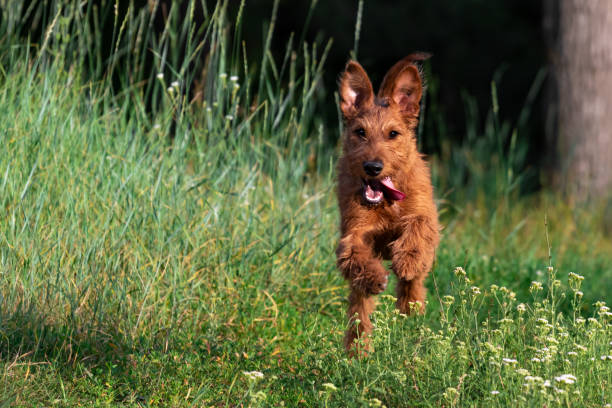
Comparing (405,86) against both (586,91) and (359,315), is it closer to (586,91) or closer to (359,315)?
(359,315)

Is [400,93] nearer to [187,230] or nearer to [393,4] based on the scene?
[187,230]

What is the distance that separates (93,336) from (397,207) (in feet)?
6.41

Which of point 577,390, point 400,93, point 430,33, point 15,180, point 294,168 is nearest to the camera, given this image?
point 577,390

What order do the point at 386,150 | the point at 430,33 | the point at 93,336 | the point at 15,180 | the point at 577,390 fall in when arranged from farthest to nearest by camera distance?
the point at 430,33, the point at 15,180, the point at 93,336, the point at 386,150, the point at 577,390

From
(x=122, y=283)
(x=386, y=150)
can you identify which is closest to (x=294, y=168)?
(x=122, y=283)

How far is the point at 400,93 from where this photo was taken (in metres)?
4.49

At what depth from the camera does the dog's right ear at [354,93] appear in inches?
175

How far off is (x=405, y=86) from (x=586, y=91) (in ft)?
20.7

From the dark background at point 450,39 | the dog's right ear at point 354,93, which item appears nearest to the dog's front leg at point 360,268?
the dog's right ear at point 354,93

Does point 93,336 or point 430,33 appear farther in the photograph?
→ point 430,33

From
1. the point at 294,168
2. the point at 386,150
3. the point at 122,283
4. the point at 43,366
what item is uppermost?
the point at 386,150

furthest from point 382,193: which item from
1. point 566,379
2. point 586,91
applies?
point 586,91

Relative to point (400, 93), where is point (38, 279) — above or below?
below

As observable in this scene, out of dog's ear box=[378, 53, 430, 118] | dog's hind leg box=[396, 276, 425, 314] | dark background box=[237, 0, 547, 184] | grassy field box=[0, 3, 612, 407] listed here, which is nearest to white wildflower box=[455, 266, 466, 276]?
grassy field box=[0, 3, 612, 407]
